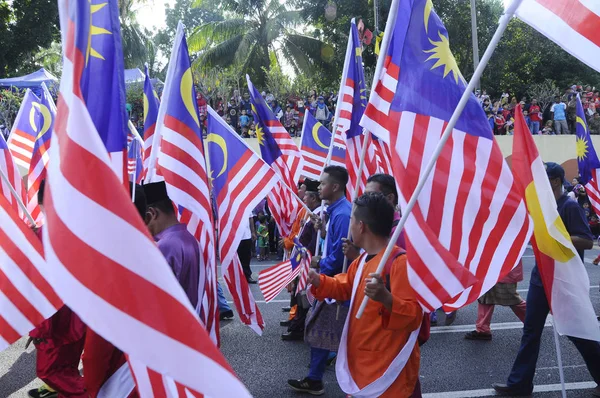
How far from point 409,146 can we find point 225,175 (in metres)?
1.82

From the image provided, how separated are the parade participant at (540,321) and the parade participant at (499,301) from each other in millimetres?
1403

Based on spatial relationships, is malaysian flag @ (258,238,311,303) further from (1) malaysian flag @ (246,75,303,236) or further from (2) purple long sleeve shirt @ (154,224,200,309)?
(2) purple long sleeve shirt @ (154,224,200,309)

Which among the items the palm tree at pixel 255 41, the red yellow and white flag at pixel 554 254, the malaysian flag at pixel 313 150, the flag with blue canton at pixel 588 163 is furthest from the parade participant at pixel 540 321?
the palm tree at pixel 255 41

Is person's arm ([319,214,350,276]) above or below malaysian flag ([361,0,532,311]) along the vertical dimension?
below

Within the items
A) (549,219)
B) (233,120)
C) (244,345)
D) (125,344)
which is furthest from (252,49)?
(125,344)

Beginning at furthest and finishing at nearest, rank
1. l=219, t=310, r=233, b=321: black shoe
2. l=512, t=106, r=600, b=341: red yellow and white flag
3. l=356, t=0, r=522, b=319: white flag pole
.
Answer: l=219, t=310, r=233, b=321: black shoe
l=512, t=106, r=600, b=341: red yellow and white flag
l=356, t=0, r=522, b=319: white flag pole

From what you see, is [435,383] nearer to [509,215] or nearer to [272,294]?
[272,294]

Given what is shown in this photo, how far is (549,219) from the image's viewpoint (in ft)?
14.9

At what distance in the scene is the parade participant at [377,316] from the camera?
3.23m

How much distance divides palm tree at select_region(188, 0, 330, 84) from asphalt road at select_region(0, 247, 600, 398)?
86.7 ft

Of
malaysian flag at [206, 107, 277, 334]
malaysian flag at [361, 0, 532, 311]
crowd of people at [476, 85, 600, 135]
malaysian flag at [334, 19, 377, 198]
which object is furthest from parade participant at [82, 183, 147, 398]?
crowd of people at [476, 85, 600, 135]

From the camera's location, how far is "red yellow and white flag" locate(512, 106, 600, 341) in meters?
4.36

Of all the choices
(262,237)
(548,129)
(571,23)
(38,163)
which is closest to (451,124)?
(571,23)

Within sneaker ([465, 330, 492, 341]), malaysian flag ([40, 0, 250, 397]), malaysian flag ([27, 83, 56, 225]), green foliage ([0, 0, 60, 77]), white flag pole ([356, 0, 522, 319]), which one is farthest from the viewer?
green foliage ([0, 0, 60, 77])
